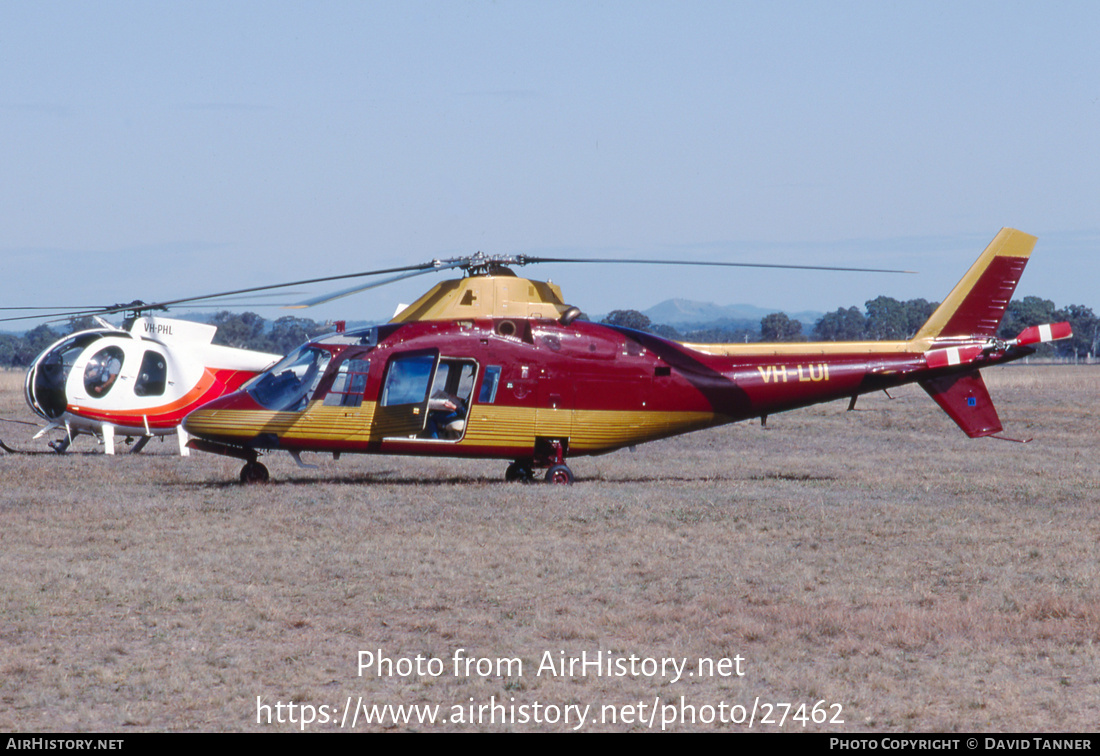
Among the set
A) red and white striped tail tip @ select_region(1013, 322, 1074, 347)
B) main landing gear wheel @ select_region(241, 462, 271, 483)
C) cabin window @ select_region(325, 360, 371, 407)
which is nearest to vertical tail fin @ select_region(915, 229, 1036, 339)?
red and white striped tail tip @ select_region(1013, 322, 1074, 347)

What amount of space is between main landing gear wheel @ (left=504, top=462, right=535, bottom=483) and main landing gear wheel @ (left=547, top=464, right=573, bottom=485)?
2.44 ft

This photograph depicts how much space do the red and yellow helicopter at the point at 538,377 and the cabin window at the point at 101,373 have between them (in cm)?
555

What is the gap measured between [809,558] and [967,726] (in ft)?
17.0

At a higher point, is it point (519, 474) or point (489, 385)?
point (489, 385)

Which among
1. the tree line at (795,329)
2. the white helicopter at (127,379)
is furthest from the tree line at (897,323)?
the white helicopter at (127,379)

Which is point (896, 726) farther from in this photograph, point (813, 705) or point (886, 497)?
point (886, 497)

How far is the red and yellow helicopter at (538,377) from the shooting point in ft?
56.2

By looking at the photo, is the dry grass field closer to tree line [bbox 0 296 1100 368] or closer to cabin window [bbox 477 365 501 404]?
cabin window [bbox 477 365 501 404]

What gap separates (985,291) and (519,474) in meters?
8.63

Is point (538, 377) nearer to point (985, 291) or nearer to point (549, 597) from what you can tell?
point (549, 597)

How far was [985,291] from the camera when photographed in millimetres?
Result: 19391

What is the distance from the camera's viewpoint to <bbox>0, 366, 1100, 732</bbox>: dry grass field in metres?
7.23

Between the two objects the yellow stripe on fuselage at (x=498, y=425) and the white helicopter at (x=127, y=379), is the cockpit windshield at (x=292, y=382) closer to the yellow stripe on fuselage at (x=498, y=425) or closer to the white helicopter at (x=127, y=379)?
the yellow stripe on fuselage at (x=498, y=425)

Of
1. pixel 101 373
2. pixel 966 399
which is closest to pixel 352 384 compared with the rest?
pixel 101 373
